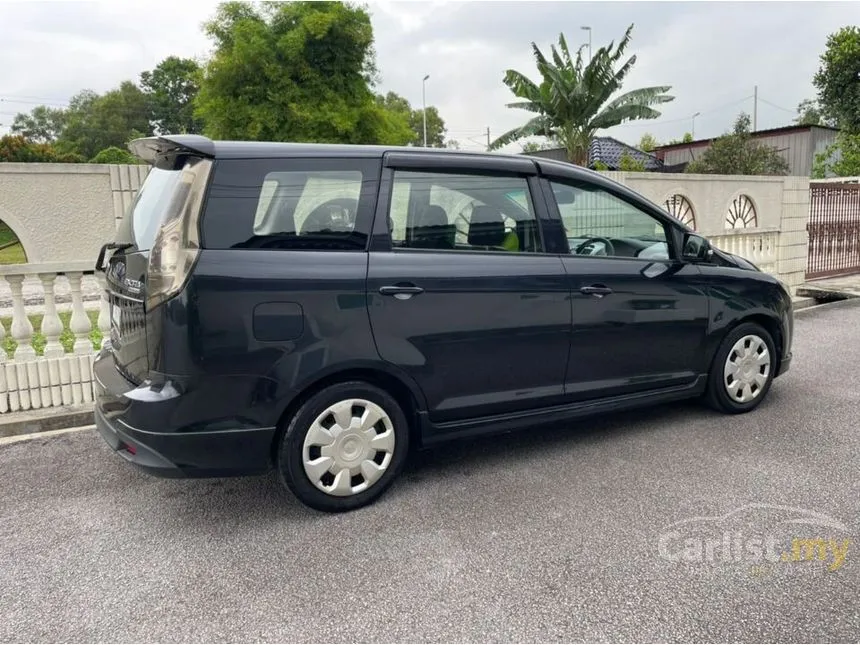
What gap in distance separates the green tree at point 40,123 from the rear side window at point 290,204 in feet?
260

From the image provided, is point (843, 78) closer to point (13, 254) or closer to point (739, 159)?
point (739, 159)

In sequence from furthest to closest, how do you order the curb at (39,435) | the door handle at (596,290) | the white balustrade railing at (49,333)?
the white balustrade railing at (49,333) → the curb at (39,435) → the door handle at (596,290)

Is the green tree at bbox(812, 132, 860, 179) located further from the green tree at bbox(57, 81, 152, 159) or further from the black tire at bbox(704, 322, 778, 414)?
the green tree at bbox(57, 81, 152, 159)

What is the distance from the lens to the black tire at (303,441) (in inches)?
119

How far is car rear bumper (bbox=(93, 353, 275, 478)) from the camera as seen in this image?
283 centimetres

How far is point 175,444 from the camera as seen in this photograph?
9.31ft

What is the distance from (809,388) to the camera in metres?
5.19

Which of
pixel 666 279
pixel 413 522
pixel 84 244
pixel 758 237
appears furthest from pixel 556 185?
pixel 758 237

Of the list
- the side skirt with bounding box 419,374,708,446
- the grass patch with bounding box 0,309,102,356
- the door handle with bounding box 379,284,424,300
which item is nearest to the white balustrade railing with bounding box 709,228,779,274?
the side skirt with bounding box 419,374,708,446

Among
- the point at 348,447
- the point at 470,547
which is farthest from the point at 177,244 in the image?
the point at 470,547

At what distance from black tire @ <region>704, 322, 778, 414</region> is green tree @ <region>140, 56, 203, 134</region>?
63.2 m

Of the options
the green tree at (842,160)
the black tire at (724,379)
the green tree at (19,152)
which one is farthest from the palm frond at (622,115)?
the green tree at (19,152)

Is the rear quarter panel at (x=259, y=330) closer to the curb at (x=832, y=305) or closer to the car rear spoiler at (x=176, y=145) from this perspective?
the car rear spoiler at (x=176, y=145)

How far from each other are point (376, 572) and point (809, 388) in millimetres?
4115
